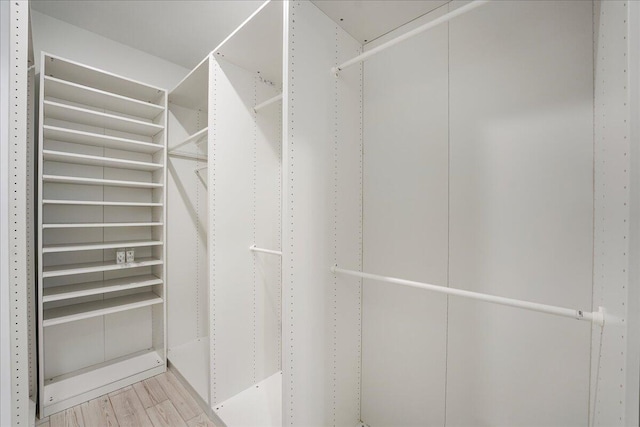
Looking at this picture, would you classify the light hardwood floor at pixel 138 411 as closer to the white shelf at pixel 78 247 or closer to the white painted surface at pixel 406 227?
the white shelf at pixel 78 247

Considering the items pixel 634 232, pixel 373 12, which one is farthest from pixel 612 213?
pixel 373 12

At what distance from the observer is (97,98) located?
1886mm

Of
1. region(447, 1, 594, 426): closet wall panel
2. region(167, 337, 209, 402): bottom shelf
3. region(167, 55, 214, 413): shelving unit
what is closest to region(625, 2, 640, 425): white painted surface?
region(447, 1, 594, 426): closet wall panel

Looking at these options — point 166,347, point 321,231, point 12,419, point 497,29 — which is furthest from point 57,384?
point 497,29

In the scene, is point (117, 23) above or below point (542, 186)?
above

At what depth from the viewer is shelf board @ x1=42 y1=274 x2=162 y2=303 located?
169 cm

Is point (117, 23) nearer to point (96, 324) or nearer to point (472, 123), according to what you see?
point (96, 324)

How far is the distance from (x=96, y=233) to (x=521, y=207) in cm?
275

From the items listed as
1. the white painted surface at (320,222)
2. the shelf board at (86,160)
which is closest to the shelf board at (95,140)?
the shelf board at (86,160)

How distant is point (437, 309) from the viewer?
1.18 meters

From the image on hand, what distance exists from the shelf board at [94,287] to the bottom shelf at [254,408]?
1059 mm

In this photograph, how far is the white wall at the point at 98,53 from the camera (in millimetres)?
1797

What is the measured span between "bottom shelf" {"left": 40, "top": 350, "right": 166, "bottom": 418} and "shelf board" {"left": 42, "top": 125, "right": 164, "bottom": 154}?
5.51 feet

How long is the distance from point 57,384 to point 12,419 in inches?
49.9
